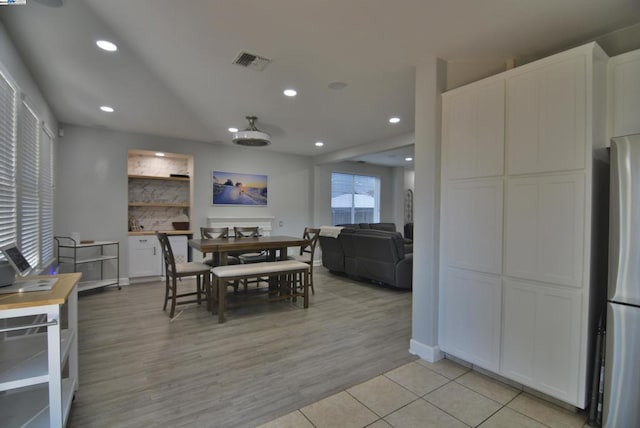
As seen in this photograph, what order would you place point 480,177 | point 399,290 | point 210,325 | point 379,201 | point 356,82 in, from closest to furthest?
point 480,177 < point 356,82 < point 210,325 < point 399,290 < point 379,201

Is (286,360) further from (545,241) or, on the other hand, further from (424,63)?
(424,63)

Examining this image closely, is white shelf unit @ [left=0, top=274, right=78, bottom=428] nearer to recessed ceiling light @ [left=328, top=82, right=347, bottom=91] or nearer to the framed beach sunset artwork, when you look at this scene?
recessed ceiling light @ [left=328, top=82, right=347, bottom=91]

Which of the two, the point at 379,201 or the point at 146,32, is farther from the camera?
the point at 379,201

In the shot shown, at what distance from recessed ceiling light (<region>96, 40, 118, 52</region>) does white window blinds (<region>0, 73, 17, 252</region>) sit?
72 cm

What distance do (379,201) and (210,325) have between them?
6.56 metres

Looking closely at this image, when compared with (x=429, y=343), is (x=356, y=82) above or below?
above

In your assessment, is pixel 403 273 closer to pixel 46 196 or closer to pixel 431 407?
pixel 431 407

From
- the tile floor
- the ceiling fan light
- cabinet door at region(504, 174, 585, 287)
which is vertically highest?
the ceiling fan light

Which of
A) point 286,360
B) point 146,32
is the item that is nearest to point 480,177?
point 286,360

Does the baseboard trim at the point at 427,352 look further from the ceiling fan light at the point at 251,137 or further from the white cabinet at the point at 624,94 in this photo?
the ceiling fan light at the point at 251,137

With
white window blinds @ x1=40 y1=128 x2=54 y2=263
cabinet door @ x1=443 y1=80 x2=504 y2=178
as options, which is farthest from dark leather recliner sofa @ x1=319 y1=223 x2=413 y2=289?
white window blinds @ x1=40 y1=128 x2=54 y2=263

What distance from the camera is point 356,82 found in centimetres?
313

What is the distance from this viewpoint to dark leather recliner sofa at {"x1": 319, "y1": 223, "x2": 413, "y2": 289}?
4656 millimetres

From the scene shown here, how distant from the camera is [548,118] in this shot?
201cm
